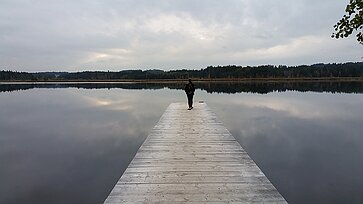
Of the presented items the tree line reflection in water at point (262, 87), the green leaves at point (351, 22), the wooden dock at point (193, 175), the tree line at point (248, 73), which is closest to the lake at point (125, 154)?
the wooden dock at point (193, 175)

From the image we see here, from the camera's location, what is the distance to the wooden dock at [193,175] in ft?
13.8

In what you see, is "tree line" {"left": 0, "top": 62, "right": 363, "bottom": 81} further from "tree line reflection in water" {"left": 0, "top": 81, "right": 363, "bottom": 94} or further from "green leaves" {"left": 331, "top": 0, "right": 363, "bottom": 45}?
"green leaves" {"left": 331, "top": 0, "right": 363, "bottom": 45}

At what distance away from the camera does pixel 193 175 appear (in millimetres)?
5074

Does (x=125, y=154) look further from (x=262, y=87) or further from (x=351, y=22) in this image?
(x=262, y=87)

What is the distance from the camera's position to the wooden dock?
13.8 feet

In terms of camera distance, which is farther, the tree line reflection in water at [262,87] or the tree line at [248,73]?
the tree line at [248,73]

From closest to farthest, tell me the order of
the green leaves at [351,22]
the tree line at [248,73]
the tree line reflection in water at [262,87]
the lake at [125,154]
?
the green leaves at [351,22] < the lake at [125,154] < the tree line reflection in water at [262,87] < the tree line at [248,73]

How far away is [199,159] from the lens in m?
6.08

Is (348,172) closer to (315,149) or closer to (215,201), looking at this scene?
(315,149)

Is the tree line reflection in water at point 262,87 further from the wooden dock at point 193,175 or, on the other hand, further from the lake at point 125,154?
the wooden dock at point 193,175

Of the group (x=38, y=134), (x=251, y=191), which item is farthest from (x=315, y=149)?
(x=38, y=134)

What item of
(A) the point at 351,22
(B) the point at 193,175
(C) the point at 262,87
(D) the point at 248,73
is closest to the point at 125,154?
(B) the point at 193,175

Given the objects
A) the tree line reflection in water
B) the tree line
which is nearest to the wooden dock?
the tree line reflection in water

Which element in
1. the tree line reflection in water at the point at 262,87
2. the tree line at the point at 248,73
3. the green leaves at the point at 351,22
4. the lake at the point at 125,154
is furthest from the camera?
the tree line at the point at 248,73
